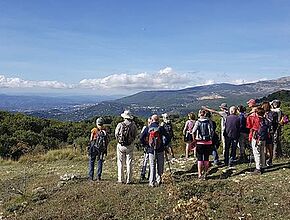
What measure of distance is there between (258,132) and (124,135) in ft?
12.4

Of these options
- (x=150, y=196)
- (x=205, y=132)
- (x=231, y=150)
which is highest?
(x=205, y=132)

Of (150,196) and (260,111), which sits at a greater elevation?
(260,111)

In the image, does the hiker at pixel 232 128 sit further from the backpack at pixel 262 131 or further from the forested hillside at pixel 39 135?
the forested hillside at pixel 39 135

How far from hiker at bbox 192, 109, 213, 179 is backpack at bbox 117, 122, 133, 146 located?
1.83 m

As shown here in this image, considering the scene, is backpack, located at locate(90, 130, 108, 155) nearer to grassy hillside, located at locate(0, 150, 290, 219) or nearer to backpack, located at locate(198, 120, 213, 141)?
grassy hillside, located at locate(0, 150, 290, 219)

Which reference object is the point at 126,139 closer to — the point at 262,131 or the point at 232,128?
the point at 232,128

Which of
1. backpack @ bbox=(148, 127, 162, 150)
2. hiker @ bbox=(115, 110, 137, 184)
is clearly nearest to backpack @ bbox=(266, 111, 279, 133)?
backpack @ bbox=(148, 127, 162, 150)

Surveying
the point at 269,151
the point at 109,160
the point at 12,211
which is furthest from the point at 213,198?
the point at 109,160

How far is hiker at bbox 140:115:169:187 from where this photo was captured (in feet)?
38.7

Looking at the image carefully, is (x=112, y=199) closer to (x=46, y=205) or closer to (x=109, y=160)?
(x=46, y=205)

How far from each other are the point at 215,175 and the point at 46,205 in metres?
4.97

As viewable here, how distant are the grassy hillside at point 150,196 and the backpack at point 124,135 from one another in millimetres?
1225

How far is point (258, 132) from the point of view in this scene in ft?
39.9

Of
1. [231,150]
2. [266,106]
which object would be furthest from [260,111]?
[231,150]
